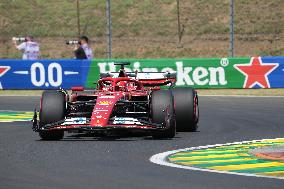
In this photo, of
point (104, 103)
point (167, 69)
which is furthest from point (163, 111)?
point (167, 69)

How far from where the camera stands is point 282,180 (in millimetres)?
10750

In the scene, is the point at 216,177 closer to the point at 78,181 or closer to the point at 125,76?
the point at 78,181

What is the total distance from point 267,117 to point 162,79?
3.13m

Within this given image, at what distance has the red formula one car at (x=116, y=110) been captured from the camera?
51.0 feet

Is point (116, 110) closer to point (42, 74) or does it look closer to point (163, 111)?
point (163, 111)

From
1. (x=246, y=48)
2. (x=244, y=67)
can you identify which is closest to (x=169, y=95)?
(x=244, y=67)

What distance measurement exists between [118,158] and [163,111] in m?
2.67

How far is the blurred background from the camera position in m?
50.6

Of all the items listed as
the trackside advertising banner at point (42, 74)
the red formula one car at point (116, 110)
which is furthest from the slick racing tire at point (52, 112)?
the trackside advertising banner at point (42, 74)

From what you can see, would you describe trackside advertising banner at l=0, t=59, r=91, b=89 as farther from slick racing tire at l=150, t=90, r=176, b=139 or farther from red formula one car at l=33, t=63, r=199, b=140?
slick racing tire at l=150, t=90, r=176, b=139

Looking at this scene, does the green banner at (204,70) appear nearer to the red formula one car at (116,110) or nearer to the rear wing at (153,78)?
the rear wing at (153,78)

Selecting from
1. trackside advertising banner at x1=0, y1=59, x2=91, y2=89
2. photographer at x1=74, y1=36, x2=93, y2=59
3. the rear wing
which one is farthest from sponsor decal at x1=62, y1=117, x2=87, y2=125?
photographer at x1=74, y1=36, x2=93, y2=59

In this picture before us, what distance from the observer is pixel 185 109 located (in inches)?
687

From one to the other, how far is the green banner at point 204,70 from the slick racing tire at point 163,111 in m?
13.6
